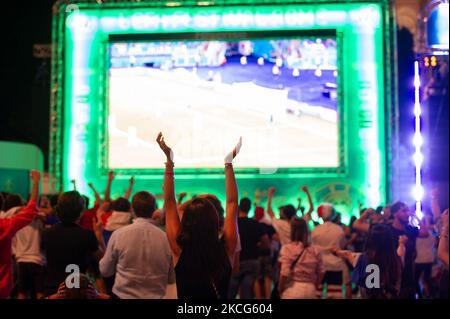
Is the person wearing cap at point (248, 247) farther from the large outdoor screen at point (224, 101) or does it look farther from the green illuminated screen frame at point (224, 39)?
the large outdoor screen at point (224, 101)

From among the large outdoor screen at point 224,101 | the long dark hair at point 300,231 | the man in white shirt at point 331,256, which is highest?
the large outdoor screen at point 224,101

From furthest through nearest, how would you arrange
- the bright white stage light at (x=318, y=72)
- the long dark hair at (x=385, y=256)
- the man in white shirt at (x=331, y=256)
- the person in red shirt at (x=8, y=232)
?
the bright white stage light at (x=318, y=72) < the man in white shirt at (x=331, y=256) < the long dark hair at (x=385, y=256) < the person in red shirt at (x=8, y=232)

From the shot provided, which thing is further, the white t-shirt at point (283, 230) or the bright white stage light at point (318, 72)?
the bright white stage light at point (318, 72)

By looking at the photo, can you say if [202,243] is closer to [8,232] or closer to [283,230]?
[8,232]

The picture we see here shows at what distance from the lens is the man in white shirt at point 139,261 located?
5.50m

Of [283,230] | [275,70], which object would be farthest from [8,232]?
[275,70]

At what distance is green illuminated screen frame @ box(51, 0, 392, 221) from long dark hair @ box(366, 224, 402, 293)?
8381 mm

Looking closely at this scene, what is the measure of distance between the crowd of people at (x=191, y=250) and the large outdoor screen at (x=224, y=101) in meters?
4.53

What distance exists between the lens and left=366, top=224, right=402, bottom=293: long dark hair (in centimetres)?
580

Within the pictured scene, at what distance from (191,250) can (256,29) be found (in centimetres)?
1116

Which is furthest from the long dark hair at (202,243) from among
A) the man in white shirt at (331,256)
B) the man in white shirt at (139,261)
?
the man in white shirt at (331,256)

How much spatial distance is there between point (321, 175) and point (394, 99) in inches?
75.7
